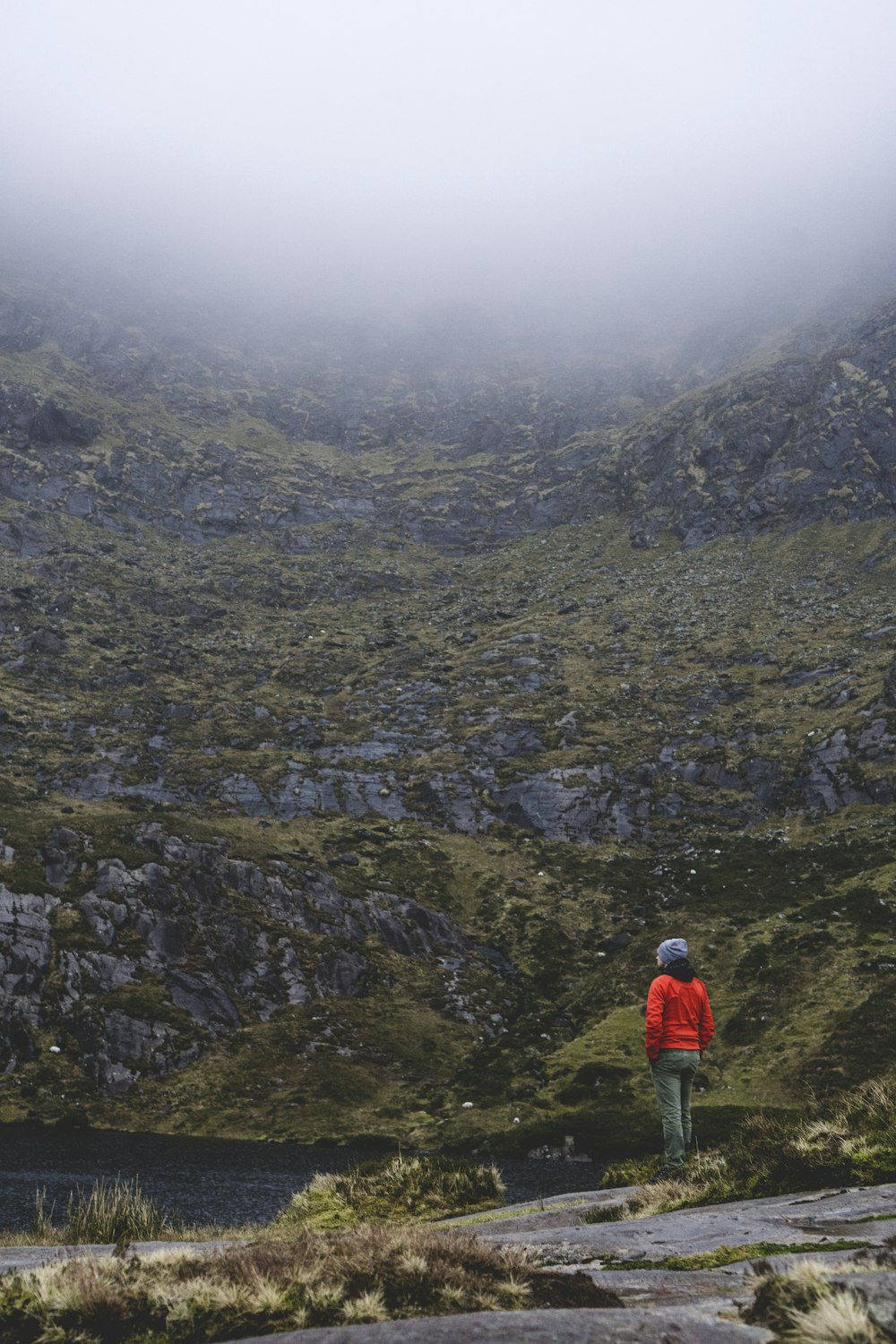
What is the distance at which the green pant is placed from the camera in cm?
1326

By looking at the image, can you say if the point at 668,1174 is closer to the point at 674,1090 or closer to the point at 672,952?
the point at 674,1090

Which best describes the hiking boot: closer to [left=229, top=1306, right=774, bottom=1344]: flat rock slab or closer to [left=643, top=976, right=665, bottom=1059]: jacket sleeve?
[left=643, top=976, right=665, bottom=1059]: jacket sleeve

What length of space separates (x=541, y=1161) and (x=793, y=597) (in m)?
121

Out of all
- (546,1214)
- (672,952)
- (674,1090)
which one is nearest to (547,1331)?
(546,1214)

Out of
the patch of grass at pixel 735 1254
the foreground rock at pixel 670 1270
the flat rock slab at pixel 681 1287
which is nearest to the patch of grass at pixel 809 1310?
the foreground rock at pixel 670 1270

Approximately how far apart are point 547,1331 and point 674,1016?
9.75 meters

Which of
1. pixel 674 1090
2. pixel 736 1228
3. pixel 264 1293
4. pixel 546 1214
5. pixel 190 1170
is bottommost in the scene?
pixel 190 1170

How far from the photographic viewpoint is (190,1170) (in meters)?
38.6

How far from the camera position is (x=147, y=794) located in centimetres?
9056

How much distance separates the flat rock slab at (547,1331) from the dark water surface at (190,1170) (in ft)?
86.6

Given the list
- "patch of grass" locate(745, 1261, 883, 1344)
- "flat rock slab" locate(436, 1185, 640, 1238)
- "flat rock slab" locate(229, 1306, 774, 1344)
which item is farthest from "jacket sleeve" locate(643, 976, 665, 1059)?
"flat rock slab" locate(229, 1306, 774, 1344)

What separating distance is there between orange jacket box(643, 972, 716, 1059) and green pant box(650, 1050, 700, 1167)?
0.15 meters

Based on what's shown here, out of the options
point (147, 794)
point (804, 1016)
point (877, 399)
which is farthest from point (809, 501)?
point (147, 794)

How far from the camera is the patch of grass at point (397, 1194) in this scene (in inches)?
589
